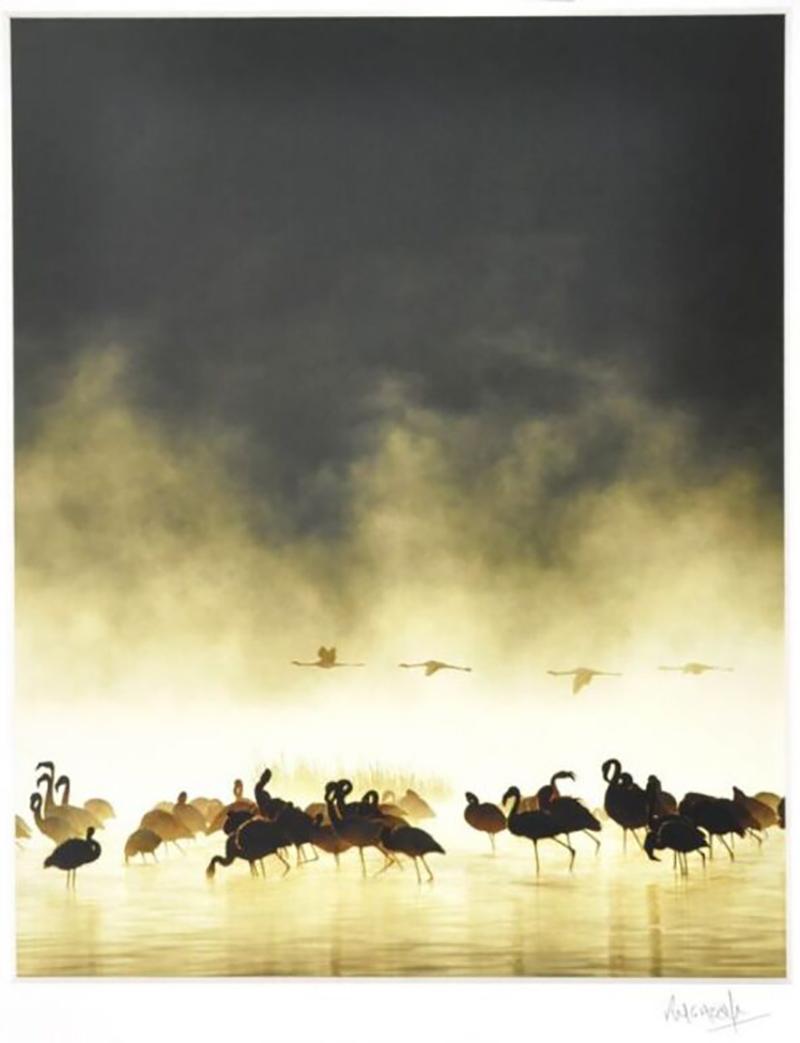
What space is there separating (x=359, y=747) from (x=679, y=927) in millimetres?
420

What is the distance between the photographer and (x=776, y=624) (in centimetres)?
145

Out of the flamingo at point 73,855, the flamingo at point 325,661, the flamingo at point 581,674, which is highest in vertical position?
the flamingo at point 325,661

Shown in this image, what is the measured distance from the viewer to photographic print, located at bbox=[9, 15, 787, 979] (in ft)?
4.78

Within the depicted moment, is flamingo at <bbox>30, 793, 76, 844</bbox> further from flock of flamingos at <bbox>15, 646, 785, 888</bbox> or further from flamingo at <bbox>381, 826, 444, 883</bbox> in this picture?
flamingo at <bbox>381, 826, 444, 883</bbox>

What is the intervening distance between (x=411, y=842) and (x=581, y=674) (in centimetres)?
28

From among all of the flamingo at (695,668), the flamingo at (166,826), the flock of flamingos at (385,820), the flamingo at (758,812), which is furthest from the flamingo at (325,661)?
the flamingo at (758,812)

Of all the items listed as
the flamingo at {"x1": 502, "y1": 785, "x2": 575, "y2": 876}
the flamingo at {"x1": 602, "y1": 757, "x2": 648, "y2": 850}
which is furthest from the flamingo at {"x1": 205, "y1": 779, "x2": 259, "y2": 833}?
the flamingo at {"x1": 602, "y1": 757, "x2": 648, "y2": 850}

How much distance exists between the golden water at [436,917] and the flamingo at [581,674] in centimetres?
18

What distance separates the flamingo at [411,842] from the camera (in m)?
1.46

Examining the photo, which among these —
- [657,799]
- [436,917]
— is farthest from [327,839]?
[657,799]

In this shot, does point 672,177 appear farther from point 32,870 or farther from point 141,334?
point 32,870

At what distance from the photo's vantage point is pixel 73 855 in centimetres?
147

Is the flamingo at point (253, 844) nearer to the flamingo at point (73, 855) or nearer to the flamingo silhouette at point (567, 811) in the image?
the flamingo at point (73, 855)
